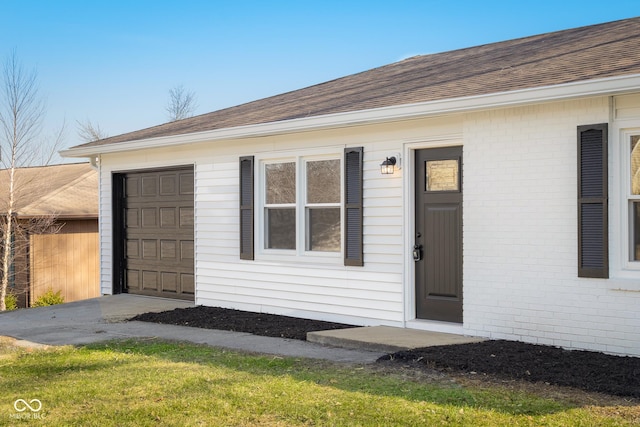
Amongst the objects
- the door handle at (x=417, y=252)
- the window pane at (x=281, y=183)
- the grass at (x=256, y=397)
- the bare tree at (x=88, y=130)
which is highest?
the bare tree at (x=88, y=130)

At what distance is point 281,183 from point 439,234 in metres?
2.76

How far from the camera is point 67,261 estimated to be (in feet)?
64.8

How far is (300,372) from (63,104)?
19.7 m

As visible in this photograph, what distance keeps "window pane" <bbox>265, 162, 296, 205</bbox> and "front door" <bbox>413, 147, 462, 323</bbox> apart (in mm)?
2138

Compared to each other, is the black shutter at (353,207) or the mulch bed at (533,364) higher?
the black shutter at (353,207)

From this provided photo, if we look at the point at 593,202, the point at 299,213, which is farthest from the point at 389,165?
the point at 593,202

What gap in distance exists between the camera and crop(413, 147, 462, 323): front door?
8.83 metres

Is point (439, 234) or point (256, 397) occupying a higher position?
point (439, 234)

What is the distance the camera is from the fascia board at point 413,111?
7004mm

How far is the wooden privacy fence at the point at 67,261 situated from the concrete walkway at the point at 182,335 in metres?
7.30

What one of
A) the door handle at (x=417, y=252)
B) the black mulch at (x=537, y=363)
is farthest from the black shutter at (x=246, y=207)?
the black mulch at (x=537, y=363)

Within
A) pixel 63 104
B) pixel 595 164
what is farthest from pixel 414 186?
pixel 63 104

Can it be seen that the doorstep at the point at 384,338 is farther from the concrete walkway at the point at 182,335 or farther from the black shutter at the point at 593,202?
the black shutter at the point at 593,202

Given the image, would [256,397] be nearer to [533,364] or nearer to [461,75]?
[533,364]
